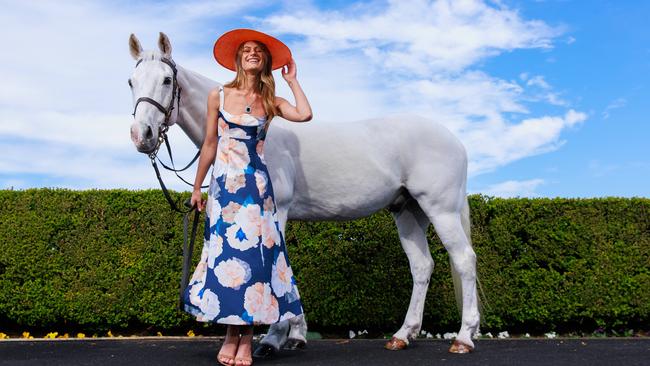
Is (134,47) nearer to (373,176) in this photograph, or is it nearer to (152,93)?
(152,93)

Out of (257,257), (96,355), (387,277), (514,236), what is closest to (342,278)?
Result: (387,277)

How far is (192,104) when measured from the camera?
480 centimetres

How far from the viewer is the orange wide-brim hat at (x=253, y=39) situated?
4508 millimetres

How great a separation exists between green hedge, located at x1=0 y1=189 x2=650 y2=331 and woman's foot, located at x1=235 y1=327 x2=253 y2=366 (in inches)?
130

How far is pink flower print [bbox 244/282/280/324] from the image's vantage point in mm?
4176

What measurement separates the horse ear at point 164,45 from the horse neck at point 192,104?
0.16 meters

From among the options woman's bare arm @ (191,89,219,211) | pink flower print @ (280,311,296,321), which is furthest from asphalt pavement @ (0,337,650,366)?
woman's bare arm @ (191,89,219,211)

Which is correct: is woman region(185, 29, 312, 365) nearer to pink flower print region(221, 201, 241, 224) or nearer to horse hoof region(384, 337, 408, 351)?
pink flower print region(221, 201, 241, 224)

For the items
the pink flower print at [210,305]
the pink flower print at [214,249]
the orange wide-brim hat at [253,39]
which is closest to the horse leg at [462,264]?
the orange wide-brim hat at [253,39]

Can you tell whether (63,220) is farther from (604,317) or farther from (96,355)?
(604,317)

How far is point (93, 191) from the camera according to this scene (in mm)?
8070

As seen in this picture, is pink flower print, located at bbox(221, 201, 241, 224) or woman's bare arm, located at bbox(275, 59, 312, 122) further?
woman's bare arm, located at bbox(275, 59, 312, 122)

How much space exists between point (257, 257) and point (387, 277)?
12.1 ft

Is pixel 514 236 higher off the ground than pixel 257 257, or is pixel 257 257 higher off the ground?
pixel 514 236
